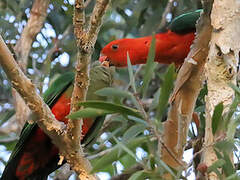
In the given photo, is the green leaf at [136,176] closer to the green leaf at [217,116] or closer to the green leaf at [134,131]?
the green leaf at [134,131]

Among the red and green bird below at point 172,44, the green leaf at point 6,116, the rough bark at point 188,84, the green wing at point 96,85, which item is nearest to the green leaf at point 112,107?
the rough bark at point 188,84

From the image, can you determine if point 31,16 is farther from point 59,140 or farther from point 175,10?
point 59,140

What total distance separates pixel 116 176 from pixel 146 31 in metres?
1.76

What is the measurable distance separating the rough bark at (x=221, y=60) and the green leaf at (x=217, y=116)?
0.05 meters

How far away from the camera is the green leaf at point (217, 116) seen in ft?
5.28

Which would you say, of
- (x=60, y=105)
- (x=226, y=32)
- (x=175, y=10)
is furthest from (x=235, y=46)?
(x=175, y=10)

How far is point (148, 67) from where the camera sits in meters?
1.71

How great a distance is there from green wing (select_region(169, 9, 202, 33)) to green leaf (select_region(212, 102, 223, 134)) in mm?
1802

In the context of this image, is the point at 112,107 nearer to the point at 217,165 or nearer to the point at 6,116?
the point at 217,165

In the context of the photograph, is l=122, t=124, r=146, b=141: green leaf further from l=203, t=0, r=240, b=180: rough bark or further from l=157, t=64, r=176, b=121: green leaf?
l=203, t=0, r=240, b=180: rough bark

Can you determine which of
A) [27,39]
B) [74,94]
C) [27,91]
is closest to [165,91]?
[74,94]

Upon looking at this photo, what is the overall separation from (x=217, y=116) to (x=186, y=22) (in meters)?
1.83

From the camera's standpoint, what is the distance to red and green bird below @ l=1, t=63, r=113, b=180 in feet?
10.1

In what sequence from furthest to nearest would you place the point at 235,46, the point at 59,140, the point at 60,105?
the point at 60,105 → the point at 59,140 → the point at 235,46
